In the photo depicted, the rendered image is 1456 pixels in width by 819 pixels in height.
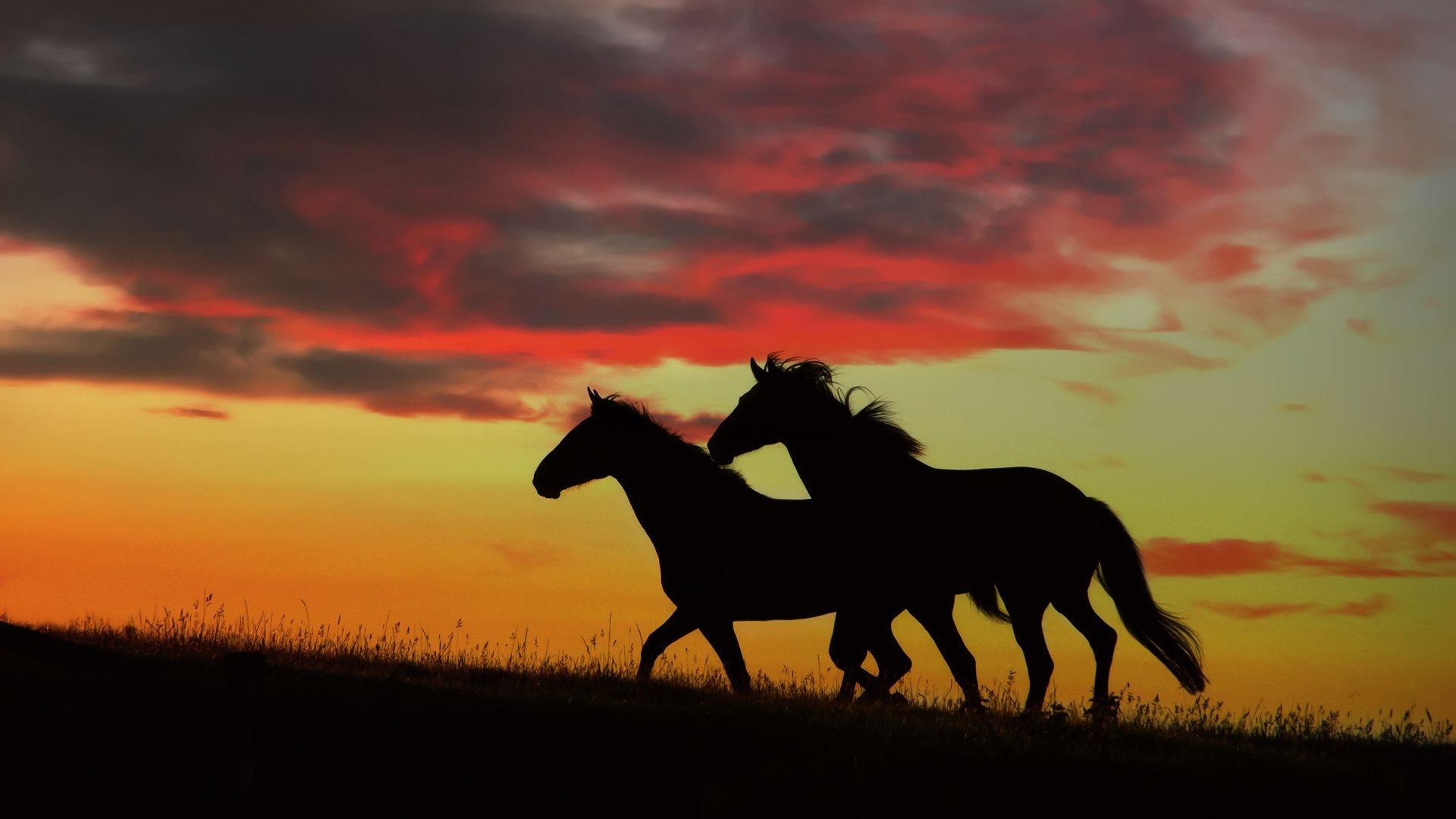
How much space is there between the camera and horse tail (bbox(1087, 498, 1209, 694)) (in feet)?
47.7

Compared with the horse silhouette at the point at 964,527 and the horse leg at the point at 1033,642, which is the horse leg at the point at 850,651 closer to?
the horse silhouette at the point at 964,527

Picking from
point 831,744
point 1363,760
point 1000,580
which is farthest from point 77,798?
point 1363,760

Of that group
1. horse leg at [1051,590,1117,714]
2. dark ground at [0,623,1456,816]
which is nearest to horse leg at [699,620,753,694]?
dark ground at [0,623,1456,816]

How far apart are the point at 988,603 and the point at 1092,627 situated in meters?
1.13

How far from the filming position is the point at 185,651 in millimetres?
13773

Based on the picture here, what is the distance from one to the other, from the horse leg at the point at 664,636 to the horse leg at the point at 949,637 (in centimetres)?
233

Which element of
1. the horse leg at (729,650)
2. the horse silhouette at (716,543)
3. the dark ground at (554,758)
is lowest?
the dark ground at (554,758)

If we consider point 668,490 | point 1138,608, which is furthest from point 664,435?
point 1138,608

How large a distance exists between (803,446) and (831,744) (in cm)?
445

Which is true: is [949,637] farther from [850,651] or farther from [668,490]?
[668,490]

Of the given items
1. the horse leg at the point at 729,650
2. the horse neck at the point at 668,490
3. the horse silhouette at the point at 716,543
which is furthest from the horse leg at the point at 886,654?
the horse neck at the point at 668,490

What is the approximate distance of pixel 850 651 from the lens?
45.2 feet

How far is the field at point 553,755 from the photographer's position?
9781 mm

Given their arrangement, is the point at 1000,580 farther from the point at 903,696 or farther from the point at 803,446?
the point at 803,446
